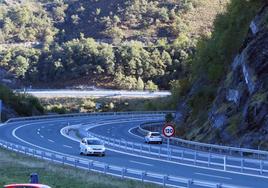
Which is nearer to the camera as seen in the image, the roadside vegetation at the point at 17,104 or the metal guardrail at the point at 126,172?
the metal guardrail at the point at 126,172

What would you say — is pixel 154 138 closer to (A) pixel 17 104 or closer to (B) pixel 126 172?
(B) pixel 126 172

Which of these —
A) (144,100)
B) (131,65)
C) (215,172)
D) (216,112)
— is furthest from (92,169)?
(131,65)

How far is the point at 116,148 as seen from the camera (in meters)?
47.1

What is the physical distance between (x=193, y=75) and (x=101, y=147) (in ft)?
103

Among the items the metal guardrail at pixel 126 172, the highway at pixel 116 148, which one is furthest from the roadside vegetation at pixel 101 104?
the metal guardrail at pixel 126 172

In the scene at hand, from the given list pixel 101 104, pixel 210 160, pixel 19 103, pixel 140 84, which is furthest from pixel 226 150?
pixel 140 84

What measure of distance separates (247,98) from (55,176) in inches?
867

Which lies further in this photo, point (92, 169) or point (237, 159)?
point (237, 159)

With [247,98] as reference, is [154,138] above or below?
below

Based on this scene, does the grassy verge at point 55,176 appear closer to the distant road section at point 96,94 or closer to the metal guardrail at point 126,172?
the metal guardrail at point 126,172

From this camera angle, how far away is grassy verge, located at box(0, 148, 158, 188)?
79.0ft

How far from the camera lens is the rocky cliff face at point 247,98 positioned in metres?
41.2

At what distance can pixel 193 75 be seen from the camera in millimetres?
70438

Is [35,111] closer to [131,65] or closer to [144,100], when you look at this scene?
[144,100]
